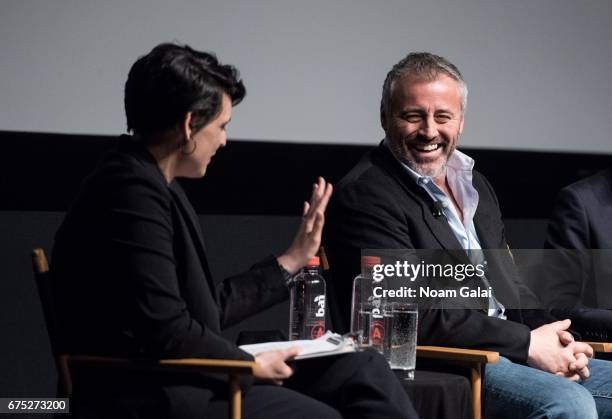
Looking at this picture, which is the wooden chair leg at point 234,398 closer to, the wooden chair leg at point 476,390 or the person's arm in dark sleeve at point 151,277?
the person's arm in dark sleeve at point 151,277

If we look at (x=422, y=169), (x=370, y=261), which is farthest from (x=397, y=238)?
(x=422, y=169)

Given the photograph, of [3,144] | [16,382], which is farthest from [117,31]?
[16,382]

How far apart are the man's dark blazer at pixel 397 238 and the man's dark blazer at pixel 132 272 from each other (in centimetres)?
63

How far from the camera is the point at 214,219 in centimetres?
408

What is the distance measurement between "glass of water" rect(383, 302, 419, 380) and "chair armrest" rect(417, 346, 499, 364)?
4 centimetres

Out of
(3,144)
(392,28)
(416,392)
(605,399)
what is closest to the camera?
(416,392)

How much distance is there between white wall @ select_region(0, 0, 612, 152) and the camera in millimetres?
3736

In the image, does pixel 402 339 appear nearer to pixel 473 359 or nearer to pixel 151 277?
pixel 473 359

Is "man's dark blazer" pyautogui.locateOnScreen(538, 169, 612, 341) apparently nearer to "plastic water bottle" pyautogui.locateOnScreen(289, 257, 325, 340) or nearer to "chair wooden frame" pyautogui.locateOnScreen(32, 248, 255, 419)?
"plastic water bottle" pyautogui.locateOnScreen(289, 257, 325, 340)

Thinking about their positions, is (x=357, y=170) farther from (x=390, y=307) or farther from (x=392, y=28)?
(x=392, y=28)

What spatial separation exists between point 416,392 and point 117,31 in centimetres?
188

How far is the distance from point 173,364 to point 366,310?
82 centimetres

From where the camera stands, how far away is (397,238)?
2883 mm

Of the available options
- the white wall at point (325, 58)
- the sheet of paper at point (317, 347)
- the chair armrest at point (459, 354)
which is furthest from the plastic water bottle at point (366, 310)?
the white wall at point (325, 58)
